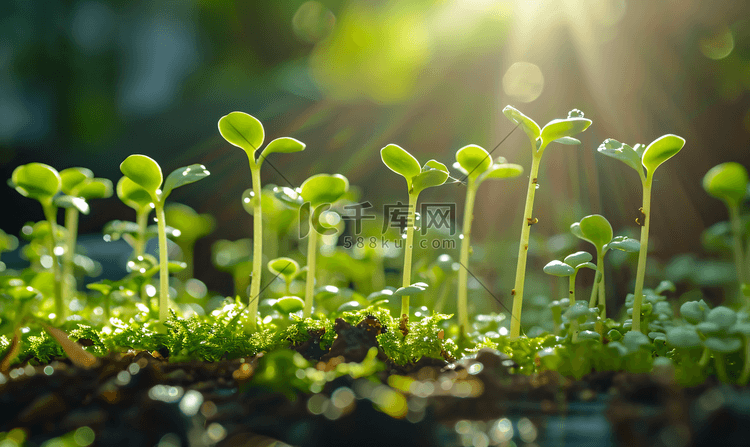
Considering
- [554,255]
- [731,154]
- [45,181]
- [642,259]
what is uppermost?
[731,154]

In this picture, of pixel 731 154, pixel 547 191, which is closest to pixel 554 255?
pixel 547 191

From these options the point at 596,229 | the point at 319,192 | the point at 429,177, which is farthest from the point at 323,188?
the point at 596,229

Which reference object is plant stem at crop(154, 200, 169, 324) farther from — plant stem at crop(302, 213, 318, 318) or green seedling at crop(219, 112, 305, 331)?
plant stem at crop(302, 213, 318, 318)

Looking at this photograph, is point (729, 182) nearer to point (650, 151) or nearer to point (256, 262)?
point (650, 151)

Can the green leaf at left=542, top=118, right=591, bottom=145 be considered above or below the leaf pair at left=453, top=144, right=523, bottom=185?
above

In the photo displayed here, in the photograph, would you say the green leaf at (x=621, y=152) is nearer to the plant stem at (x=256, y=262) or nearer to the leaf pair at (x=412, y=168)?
the leaf pair at (x=412, y=168)

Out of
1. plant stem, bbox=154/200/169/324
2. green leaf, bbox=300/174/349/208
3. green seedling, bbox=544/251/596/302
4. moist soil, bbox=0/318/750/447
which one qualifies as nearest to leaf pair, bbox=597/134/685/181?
green seedling, bbox=544/251/596/302

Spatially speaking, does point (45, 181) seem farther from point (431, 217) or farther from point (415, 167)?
point (431, 217)
